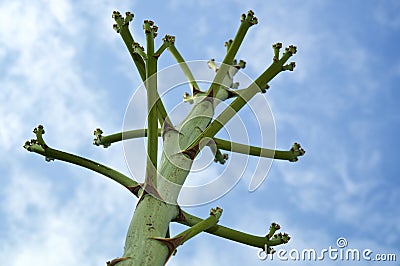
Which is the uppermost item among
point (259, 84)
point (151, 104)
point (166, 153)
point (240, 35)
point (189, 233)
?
point (240, 35)

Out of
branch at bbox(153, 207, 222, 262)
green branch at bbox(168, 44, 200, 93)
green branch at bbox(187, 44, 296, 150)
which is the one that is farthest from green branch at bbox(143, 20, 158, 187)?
green branch at bbox(168, 44, 200, 93)

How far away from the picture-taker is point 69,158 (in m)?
3.59

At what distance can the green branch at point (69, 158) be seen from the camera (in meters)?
3.44

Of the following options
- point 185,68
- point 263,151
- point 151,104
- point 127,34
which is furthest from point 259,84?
point 185,68

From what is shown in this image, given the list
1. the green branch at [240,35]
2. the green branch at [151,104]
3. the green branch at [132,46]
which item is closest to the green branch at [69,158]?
the green branch at [151,104]

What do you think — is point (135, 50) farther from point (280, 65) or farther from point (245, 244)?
point (245, 244)

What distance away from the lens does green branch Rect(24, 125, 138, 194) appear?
3439 millimetres

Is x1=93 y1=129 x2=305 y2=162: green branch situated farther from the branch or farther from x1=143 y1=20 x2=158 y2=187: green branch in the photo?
the branch

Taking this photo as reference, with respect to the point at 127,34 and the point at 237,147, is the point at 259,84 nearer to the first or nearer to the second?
the point at 237,147

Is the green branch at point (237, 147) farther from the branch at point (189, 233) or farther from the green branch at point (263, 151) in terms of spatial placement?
the branch at point (189, 233)

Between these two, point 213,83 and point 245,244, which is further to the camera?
point 213,83

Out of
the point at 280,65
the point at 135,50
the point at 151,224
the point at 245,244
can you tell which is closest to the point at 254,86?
the point at 280,65

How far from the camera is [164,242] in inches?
115

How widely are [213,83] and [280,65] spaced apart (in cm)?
59
